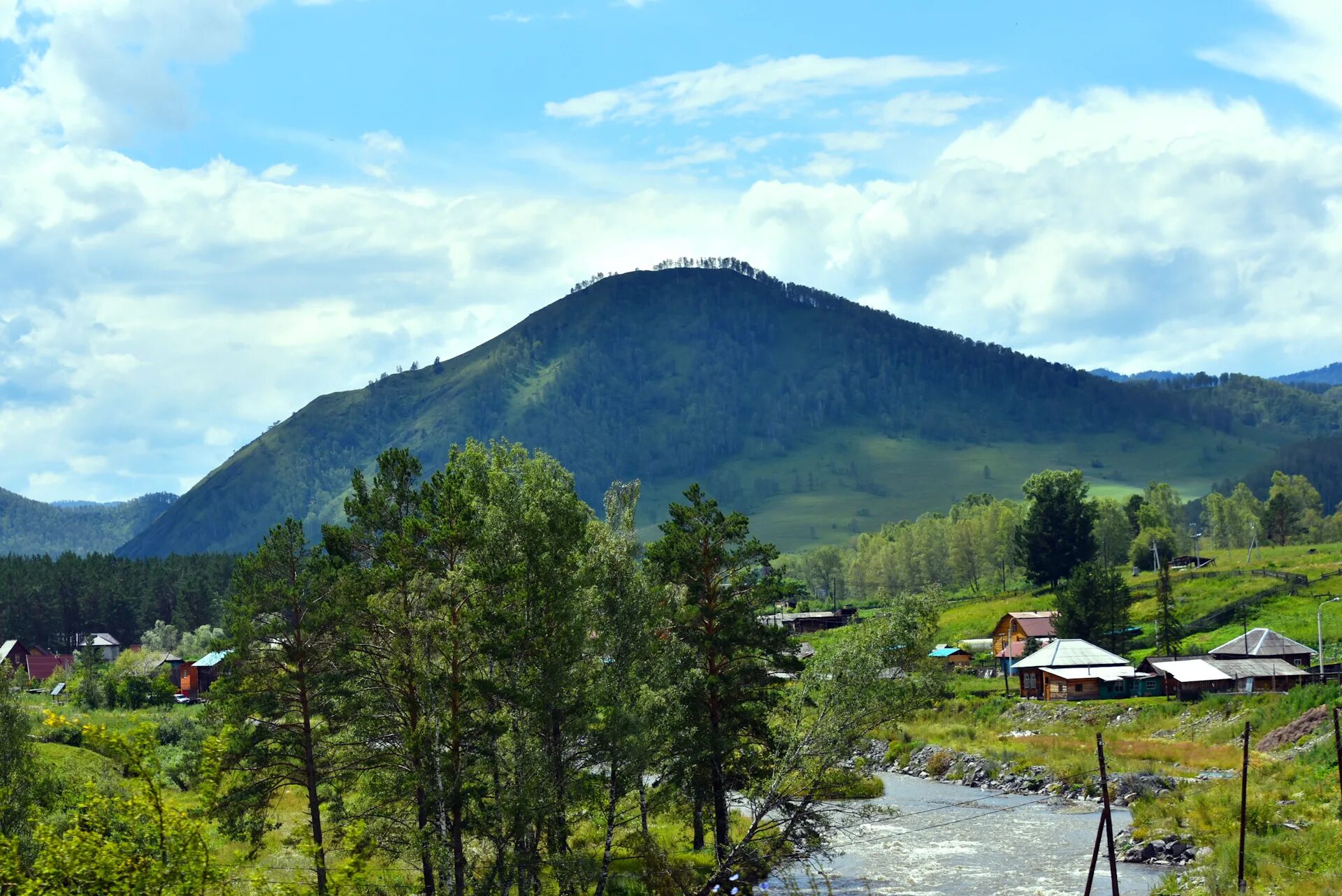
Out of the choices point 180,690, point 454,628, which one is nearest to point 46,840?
point 454,628

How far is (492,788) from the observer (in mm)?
44156

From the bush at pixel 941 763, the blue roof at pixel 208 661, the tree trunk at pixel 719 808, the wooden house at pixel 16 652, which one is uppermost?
the wooden house at pixel 16 652

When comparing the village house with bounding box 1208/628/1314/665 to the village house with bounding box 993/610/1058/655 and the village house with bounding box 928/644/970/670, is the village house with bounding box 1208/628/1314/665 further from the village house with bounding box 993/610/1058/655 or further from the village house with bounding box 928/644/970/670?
the village house with bounding box 928/644/970/670

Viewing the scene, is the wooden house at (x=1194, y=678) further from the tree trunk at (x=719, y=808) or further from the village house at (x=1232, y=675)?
the tree trunk at (x=719, y=808)

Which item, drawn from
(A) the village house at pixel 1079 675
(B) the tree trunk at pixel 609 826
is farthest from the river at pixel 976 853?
(A) the village house at pixel 1079 675

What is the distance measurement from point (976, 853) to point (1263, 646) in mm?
52488

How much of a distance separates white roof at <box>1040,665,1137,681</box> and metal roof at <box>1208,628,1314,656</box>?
7575mm

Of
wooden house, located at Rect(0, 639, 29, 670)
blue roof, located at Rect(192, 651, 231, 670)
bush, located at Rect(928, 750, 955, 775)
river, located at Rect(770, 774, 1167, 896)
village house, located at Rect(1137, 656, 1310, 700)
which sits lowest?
bush, located at Rect(928, 750, 955, 775)

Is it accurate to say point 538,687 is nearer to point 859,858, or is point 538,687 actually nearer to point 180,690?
point 859,858

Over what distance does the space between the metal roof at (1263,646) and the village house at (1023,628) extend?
2367 centimetres

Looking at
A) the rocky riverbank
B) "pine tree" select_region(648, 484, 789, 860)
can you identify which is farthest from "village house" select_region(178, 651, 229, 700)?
"pine tree" select_region(648, 484, 789, 860)

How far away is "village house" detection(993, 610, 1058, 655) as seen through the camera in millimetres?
130125

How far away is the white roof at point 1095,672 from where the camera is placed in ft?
349

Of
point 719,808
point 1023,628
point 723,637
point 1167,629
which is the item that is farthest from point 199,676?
point 719,808
